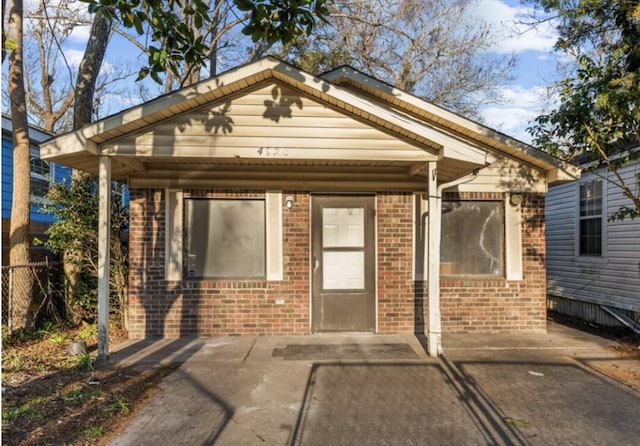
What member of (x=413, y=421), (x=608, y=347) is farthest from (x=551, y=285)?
(x=413, y=421)

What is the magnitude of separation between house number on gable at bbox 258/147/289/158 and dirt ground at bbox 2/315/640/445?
9.73 feet

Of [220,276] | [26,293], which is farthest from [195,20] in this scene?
[26,293]

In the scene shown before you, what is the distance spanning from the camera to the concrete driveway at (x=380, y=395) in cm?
385

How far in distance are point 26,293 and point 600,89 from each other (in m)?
9.21

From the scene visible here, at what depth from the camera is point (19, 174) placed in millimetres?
7703

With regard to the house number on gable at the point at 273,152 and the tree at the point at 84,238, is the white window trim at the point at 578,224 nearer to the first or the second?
the house number on gable at the point at 273,152

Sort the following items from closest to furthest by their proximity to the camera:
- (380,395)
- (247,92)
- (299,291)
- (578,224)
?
1. (380,395)
2. (247,92)
3. (299,291)
4. (578,224)

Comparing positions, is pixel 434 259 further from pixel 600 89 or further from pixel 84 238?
pixel 84 238

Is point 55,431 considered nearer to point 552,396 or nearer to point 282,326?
point 282,326

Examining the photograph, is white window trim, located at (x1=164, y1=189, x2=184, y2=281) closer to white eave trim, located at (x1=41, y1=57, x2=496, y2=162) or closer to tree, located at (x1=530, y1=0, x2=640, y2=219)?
white eave trim, located at (x1=41, y1=57, x2=496, y2=162)

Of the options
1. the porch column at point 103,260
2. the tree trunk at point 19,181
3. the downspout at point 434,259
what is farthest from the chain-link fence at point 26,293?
the downspout at point 434,259

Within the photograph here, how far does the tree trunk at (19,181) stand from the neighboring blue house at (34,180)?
2.04 feet

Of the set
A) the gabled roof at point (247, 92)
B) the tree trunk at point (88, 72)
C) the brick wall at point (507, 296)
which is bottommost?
the brick wall at point (507, 296)

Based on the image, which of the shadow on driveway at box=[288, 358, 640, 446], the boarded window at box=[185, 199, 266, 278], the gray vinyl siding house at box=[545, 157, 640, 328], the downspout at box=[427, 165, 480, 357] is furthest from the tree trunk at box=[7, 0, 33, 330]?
the gray vinyl siding house at box=[545, 157, 640, 328]
